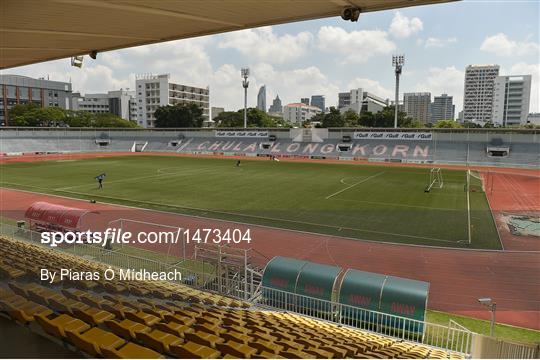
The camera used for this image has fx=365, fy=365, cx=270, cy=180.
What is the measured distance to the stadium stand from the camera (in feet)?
184

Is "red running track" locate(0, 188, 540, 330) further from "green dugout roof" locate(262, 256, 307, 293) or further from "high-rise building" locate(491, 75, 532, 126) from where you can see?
"high-rise building" locate(491, 75, 532, 126)

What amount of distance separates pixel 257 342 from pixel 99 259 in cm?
1043

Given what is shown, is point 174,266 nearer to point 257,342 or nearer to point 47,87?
point 257,342

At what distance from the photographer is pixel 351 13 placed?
5480mm

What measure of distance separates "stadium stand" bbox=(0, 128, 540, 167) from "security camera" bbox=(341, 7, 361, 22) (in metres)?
56.8

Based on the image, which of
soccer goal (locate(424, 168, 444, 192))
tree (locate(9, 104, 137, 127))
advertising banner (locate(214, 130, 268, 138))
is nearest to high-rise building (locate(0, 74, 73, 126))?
tree (locate(9, 104, 137, 127))

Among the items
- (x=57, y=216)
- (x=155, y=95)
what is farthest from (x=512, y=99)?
(x=57, y=216)

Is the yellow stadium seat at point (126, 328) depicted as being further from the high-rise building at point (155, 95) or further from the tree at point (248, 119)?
the high-rise building at point (155, 95)

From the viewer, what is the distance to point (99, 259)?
573 inches

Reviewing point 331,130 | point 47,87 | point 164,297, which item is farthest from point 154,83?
point 164,297

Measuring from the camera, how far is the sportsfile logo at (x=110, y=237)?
17.0 m

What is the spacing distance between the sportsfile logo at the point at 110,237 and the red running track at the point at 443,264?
1.29 metres

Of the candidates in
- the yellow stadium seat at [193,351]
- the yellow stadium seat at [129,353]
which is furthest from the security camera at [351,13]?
the yellow stadium seat at [129,353]

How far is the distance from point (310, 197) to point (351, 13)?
82.1ft
